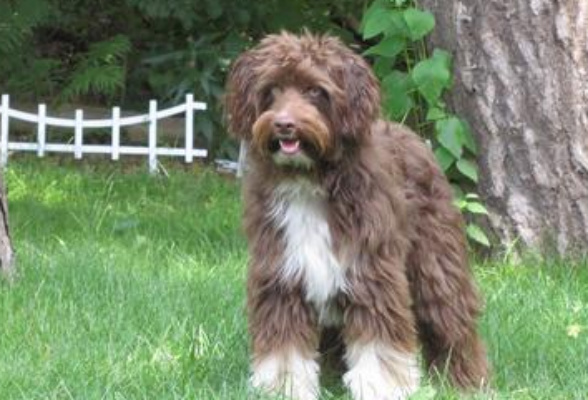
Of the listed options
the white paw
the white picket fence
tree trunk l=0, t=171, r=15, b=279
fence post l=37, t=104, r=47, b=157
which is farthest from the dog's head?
→ fence post l=37, t=104, r=47, b=157

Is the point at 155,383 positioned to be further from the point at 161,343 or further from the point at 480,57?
the point at 480,57

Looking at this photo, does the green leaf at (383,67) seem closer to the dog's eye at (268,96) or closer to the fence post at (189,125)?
the dog's eye at (268,96)

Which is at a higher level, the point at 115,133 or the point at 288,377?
the point at 288,377

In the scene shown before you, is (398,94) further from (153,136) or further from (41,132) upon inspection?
(41,132)

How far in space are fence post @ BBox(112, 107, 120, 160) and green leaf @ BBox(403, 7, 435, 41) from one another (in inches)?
206

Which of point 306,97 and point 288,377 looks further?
point 288,377

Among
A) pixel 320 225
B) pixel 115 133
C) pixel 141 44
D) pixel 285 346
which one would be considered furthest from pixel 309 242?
pixel 141 44

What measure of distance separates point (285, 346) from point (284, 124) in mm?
898

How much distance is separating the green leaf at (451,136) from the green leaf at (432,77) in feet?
0.56

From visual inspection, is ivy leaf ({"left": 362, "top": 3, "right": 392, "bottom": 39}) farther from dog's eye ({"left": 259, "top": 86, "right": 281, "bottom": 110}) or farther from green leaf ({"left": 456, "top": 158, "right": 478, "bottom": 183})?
dog's eye ({"left": 259, "top": 86, "right": 281, "bottom": 110})

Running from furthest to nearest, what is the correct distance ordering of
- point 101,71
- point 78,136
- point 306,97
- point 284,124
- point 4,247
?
1. point 101,71
2. point 78,136
3. point 4,247
4. point 306,97
5. point 284,124

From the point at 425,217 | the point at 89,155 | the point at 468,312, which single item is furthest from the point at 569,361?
the point at 89,155

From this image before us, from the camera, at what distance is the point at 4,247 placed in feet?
24.4

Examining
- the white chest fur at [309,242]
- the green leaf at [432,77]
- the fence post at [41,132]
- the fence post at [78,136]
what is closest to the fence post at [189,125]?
the fence post at [78,136]
